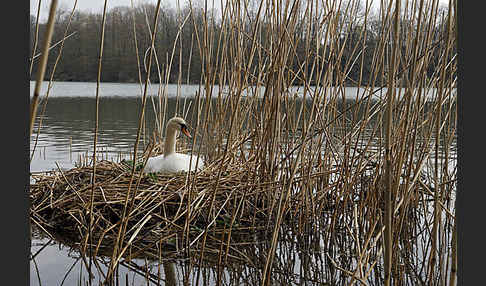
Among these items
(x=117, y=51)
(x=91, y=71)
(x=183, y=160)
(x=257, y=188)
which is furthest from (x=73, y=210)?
(x=91, y=71)

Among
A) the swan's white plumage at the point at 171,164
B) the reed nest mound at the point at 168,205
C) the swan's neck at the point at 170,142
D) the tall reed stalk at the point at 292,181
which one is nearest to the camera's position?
the tall reed stalk at the point at 292,181

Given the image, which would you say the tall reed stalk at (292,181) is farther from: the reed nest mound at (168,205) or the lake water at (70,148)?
the lake water at (70,148)

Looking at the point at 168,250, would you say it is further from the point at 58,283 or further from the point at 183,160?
the point at 183,160

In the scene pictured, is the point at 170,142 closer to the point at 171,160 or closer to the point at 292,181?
the point at 171,160

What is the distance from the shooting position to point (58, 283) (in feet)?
6.86

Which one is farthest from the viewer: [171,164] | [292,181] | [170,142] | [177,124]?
[177,124]

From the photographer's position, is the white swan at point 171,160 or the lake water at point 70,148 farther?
the white swan at point 171,160

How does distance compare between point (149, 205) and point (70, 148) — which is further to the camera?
point (70, 148)

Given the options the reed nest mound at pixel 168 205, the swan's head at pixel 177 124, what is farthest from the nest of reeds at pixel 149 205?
the swan's head at pixel 177 124

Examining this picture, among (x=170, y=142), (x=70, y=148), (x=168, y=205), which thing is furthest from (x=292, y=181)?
(x=70, y=148)

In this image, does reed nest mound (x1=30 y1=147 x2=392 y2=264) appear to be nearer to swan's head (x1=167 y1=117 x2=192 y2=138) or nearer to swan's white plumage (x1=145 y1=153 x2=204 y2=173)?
swan's white plumage (x1=145 y1=153 x2=204 y2=173)

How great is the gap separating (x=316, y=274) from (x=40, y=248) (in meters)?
1.57

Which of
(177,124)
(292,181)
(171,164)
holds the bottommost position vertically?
(171,164)

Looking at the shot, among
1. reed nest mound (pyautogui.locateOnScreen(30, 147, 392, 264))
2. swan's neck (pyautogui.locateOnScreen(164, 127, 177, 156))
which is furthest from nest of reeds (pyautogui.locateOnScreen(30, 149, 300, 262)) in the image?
swan's neck (pyautogui.locateOnScreen(164, 127, 177, 156))
